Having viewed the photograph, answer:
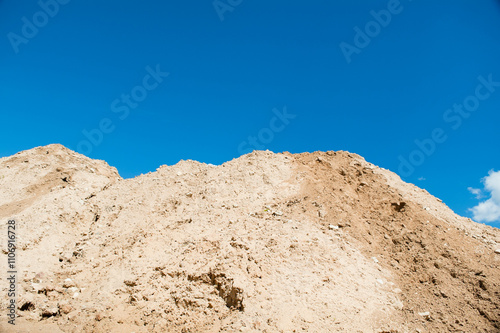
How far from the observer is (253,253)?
719 cm

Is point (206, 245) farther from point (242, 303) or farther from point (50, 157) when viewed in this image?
point (50, 157)

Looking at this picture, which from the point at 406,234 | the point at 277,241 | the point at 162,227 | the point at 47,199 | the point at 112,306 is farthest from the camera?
the point at 47,199

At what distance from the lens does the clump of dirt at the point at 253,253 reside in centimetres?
615

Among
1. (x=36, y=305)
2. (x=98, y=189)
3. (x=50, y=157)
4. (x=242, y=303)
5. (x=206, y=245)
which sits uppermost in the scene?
(x=50, y=157)

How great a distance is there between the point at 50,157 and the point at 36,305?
29.6ft

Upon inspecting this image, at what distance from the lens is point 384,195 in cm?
989

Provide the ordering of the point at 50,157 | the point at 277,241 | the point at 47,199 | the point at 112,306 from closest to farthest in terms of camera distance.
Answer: the point at 112,306 → the point at 277,241 → the point at 47,199 → the point at 50,157

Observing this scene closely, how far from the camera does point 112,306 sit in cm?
689

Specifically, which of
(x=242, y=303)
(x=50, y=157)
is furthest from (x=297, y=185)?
(x=50, y=157)

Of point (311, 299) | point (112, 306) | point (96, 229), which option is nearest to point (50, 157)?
point (96, 229)

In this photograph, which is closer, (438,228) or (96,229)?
(438,228)

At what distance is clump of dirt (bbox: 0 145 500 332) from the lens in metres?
6.15

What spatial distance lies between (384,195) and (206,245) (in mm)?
6163

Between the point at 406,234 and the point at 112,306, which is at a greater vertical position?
the point at 406,234
